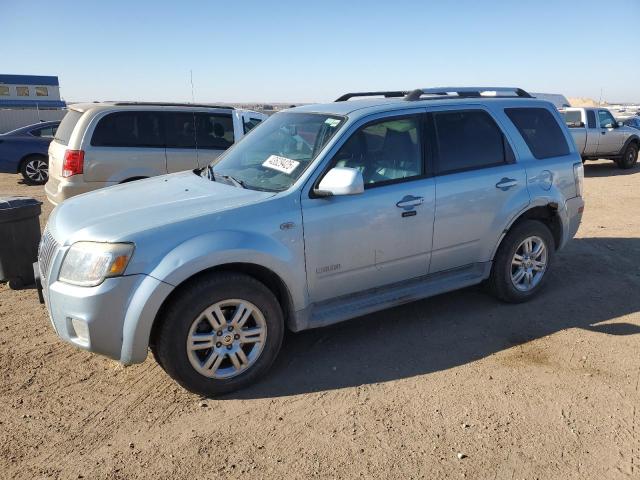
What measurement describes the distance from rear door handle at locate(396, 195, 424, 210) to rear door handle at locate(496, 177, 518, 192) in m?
0.90

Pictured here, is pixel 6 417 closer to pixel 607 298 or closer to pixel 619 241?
pixel 607 298

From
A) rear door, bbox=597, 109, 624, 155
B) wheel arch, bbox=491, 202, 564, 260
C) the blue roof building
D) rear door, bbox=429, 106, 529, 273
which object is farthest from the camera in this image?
the blue roof building

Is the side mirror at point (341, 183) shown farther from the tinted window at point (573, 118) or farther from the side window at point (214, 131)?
the tinted window at point (573, 118)

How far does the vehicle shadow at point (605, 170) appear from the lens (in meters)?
14.8

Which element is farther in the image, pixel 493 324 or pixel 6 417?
pixel 493 324

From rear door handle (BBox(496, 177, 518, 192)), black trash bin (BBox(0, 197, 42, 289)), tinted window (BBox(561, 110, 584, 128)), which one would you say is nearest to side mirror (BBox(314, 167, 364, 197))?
rear door handle (BBox(496, 177, 518, 192))

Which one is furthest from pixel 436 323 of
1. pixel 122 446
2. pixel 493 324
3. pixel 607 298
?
pixel 122 446

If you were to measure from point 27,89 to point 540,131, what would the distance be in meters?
55.3

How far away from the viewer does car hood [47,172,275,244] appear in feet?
10.4

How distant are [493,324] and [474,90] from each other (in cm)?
220

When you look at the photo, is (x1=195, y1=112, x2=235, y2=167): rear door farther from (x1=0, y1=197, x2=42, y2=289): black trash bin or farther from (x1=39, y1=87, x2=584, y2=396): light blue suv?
(x1=39, y1=87, x2=584, y2=396): light blue suv

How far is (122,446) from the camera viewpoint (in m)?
2.95

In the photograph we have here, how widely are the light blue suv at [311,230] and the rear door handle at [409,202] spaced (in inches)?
0.5

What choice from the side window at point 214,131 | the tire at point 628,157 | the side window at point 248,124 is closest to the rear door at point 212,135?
the side window at point 214,131
